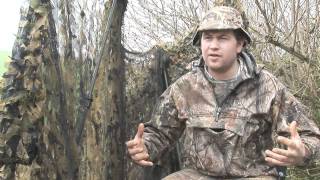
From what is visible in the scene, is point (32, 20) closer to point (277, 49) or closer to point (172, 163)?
point (172, 163)

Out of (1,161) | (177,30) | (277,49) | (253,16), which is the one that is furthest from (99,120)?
(177,30)

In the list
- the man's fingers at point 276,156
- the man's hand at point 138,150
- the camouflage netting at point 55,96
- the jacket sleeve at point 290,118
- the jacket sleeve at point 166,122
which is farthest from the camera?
the jacket sleeve at point 166,122

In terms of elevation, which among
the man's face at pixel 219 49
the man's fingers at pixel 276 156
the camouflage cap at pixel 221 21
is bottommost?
the man's fingers at pixel 276 156

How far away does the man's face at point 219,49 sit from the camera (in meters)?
3.80

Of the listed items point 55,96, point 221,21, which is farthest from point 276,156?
point 55,96

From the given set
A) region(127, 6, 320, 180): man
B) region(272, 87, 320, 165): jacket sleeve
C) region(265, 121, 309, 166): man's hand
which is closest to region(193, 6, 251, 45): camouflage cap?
region(127, 6, 320, 180): man

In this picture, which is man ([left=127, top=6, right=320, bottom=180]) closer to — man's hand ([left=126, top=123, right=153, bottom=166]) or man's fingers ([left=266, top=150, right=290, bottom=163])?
man's hand ([left=126, top=123, right=153, bottom=166])

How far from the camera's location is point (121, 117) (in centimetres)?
436

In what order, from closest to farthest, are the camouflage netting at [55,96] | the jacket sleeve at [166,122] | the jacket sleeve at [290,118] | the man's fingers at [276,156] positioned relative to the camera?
the camouflage netting at [55,96]
the man's fingers at [276,156]
the jacket sleeve at [290,118]
the jacket sleeve at [166,122]

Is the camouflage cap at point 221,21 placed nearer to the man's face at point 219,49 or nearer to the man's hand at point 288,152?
the man's face at point 219,49

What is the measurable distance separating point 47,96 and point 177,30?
7454 mm

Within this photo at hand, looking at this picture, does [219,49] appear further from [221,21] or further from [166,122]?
[166,122]

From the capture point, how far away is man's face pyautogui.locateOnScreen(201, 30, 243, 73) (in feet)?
12.5

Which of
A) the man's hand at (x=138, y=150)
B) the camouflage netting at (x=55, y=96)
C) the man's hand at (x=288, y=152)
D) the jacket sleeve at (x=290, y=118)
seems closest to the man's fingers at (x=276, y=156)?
the man's hand at (x=288, y=152)
